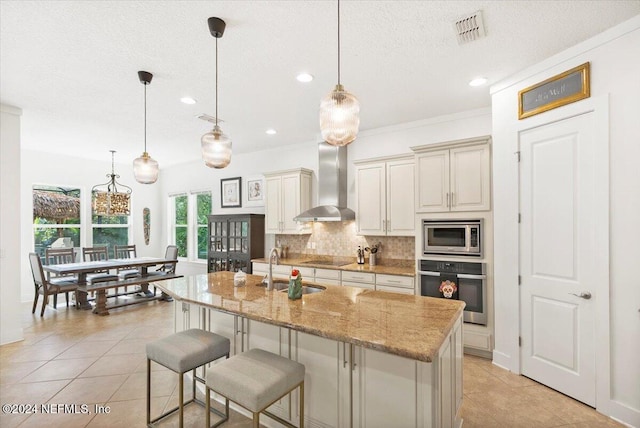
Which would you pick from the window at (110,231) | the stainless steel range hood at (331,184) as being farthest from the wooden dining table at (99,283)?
the stainless steel range hood at (331,184)

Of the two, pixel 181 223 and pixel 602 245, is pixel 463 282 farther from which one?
pixel 181 223

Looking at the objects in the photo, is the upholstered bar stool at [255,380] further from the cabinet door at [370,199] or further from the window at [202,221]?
the window at [202,221]

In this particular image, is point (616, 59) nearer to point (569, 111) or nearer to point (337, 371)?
point (569, 111)

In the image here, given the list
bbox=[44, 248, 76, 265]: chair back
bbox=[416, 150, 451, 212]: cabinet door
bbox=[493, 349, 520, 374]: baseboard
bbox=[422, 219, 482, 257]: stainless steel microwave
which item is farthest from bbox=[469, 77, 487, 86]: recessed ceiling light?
bbox=[44, 248, 76, 265]: chair back

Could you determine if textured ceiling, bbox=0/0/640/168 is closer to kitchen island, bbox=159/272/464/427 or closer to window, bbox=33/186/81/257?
kitchen island, bbox=159/272/464/427

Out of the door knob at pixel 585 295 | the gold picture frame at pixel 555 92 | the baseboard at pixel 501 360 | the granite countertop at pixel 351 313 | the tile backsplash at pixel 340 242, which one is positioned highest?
the gold picture frame at pixel 555 92

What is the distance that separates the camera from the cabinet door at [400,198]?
13.2 feet

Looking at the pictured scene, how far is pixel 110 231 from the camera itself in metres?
7.11

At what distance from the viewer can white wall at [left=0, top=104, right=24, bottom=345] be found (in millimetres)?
3717

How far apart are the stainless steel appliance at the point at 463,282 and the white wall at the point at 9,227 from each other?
491 centimetres

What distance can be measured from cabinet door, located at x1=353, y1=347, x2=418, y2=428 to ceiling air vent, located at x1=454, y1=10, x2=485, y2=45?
2.23 m

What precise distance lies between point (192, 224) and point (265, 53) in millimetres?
5585

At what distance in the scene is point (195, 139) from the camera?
525 centimetres

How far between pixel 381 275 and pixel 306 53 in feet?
8.50
